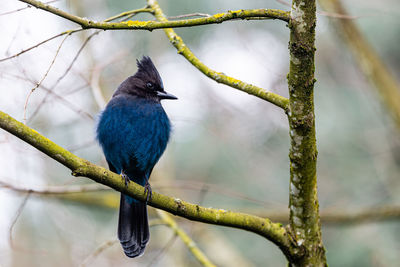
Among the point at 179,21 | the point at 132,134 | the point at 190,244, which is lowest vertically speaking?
the point at 190,244

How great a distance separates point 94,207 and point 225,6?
390 cm

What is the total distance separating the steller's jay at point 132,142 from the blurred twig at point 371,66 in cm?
263

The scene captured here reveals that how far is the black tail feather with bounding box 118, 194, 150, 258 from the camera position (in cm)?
406

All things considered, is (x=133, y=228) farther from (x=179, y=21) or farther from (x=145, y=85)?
(x=179, y=21)

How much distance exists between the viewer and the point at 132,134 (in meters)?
4.34

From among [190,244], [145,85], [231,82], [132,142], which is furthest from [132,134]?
[231,82]

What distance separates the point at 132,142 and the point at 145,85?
706 millimetres

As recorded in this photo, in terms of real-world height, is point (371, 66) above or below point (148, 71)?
above

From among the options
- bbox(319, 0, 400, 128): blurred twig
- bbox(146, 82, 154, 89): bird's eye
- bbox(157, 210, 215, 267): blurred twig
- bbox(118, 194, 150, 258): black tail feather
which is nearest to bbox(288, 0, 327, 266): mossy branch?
bbox(157, 210, 215, 267): blurred twig

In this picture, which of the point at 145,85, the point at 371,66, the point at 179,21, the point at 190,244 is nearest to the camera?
the point at 179,21

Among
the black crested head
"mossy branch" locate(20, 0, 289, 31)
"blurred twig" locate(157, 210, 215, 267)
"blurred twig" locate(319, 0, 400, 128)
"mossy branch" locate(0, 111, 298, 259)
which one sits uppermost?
"blurred twig" locate(319, 0, 400, 128)

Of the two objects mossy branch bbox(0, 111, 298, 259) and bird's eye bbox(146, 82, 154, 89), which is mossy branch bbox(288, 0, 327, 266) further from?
bird's eye bbox(146, 82, 154, 89)

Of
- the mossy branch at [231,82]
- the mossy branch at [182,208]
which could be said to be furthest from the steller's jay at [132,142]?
the mossy branch at [182,208]

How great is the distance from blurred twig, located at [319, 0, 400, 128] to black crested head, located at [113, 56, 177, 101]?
7.85 ft
